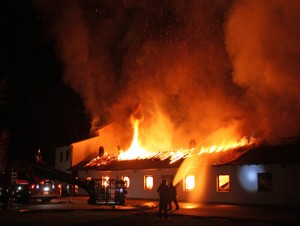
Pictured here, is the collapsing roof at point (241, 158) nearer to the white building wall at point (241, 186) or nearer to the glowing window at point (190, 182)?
the white building wall at point (241, 186)

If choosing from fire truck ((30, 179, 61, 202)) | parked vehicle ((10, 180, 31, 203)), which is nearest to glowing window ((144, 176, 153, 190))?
fire truck ((30, 179, 61, 202))

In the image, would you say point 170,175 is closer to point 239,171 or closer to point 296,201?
Result: point 239,171

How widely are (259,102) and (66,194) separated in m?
22.1

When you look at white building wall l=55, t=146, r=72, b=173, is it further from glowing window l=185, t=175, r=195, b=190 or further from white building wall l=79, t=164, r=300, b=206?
glowing window l=185, t=175, r=195, b=190

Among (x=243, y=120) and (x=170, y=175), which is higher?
(x=243, y=120)

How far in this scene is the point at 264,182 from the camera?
2403 centimetres

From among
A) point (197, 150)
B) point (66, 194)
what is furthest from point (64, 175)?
point (66, 194)

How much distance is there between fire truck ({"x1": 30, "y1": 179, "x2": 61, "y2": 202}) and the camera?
2778cm

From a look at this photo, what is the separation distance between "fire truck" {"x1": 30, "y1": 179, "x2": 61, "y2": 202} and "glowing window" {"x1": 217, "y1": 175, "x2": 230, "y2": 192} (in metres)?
11.2

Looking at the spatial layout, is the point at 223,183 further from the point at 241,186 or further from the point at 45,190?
the point at 45,190

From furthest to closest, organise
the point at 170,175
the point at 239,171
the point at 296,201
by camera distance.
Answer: the point at 170,175 < the point at 239,171 < the point at 296,201

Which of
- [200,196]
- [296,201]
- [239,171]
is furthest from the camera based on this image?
[200,196]

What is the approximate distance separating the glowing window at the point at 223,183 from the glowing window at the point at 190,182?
222 centimetres

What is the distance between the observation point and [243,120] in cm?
2895
